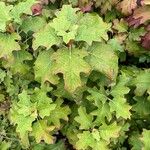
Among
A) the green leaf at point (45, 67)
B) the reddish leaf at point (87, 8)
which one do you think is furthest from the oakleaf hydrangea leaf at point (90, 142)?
the reddish leaf at point (87, 8)

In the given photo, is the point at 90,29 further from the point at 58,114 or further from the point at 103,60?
the point at 58,114

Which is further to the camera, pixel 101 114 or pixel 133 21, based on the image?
pixel 133 21

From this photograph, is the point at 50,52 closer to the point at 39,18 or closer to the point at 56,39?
the point at 56,39

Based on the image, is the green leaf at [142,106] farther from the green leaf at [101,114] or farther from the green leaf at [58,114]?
the green leaf at [58,114]

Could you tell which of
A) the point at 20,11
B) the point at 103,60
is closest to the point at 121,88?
the point at 103,60

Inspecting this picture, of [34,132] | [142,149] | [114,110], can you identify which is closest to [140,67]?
[114,110]

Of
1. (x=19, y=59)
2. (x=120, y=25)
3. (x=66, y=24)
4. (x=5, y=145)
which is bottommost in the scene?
(x=5, y=145)
